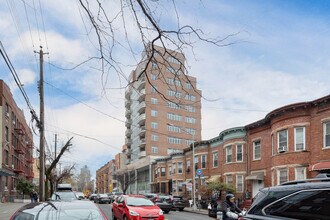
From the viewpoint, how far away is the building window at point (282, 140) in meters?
28.9

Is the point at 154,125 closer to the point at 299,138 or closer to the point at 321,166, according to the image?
the point at 299,138

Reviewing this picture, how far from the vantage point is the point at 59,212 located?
6.85m

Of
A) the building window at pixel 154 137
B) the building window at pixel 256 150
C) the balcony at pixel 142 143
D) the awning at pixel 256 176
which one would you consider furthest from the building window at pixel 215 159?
the balcony at pixel 142 143

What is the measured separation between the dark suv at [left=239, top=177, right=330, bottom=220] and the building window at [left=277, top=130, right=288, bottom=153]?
2392 cm

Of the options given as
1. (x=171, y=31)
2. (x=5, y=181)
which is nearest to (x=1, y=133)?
(x=5, y=181)

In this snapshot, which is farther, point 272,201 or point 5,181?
point 5,181

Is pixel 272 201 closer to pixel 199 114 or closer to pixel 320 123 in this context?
pixel 320 123

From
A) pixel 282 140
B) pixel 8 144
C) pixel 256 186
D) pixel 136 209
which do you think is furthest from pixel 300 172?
pixel 8 144

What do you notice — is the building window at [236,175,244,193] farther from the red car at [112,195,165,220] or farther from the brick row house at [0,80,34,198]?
the brick row house at [0,80,34,198]

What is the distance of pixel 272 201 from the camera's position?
5.68 m

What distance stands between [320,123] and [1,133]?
38.1m

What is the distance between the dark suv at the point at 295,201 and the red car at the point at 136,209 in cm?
1038

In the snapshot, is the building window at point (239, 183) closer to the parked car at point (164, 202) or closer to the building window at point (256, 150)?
the building window at point (256, 150)

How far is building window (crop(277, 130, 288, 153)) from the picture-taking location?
2889 centimetres
